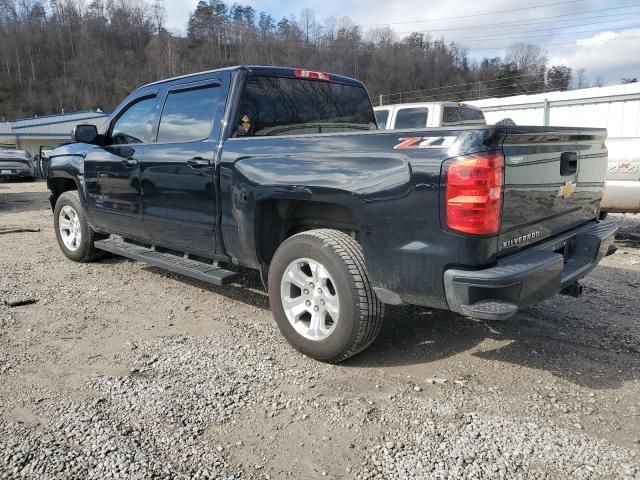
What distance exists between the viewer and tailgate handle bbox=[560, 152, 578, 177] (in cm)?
320

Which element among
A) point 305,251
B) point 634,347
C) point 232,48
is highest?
point 232,48

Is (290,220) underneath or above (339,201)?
underneath

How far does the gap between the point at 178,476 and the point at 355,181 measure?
5.94 feet

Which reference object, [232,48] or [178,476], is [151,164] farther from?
[232,48]

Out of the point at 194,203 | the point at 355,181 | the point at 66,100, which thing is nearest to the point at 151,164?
the point at 194,203

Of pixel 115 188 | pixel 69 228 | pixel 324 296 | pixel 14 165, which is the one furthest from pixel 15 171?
pixel 324 296

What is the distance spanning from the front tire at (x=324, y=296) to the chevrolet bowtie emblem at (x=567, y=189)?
4.47ft

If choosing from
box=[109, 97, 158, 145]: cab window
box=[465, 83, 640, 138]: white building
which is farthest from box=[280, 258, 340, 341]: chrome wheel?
box=[465, 83, 640, 138]: white building

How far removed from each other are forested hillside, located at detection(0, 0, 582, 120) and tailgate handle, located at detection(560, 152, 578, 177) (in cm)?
4749

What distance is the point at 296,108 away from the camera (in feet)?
14.1

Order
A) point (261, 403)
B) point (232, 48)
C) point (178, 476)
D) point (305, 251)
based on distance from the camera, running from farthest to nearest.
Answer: point (232, 48) < point (305, 251) < point (261, 403) < point (178, 476)

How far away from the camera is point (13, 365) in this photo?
342 cm

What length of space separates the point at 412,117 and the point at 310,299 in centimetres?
668

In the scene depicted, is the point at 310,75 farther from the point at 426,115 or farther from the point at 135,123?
the point at 426,115
